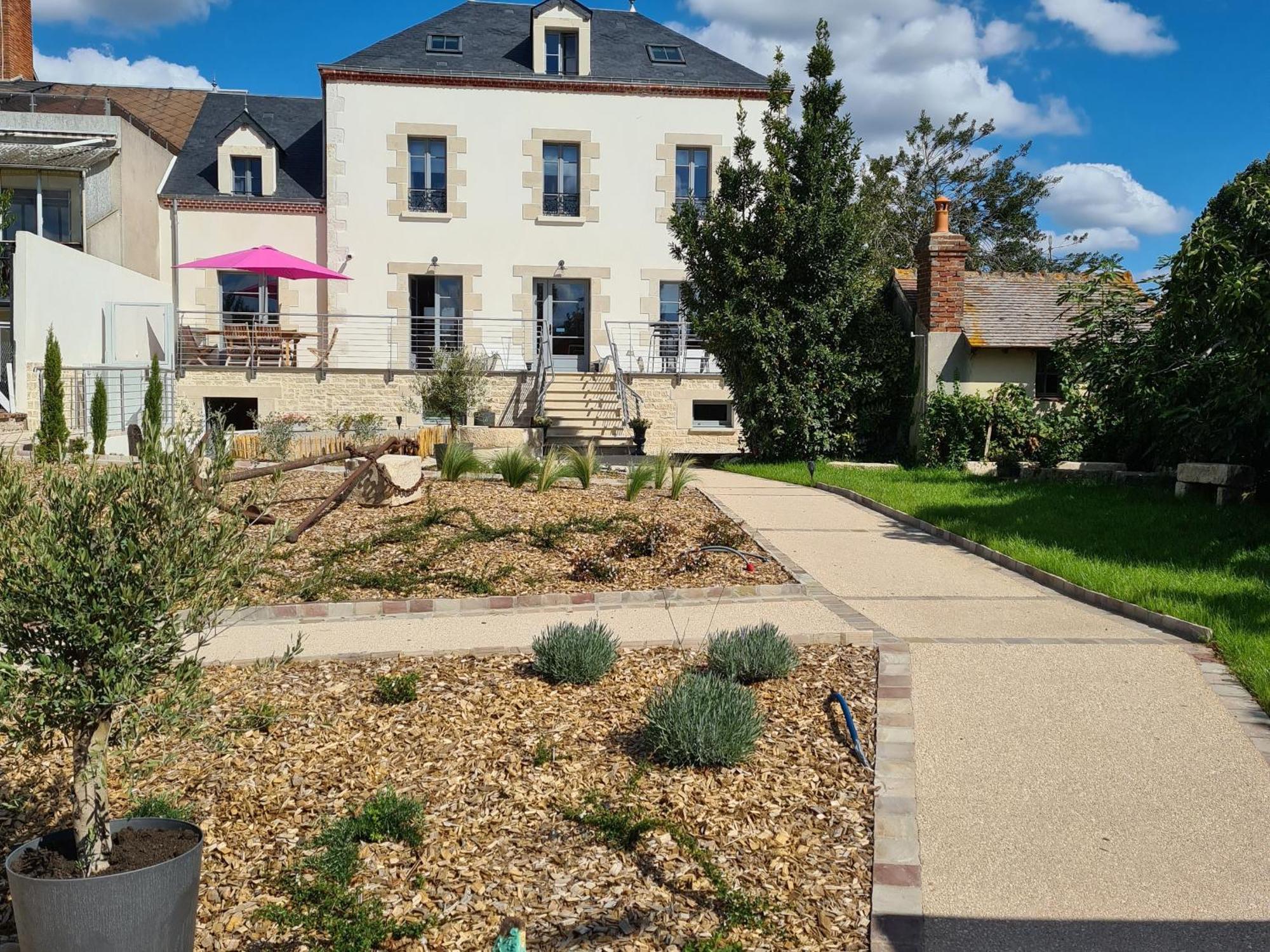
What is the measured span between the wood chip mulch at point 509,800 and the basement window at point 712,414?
642 inches

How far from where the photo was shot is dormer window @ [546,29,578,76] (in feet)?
75.2

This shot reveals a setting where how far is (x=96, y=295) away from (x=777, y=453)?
12788mm

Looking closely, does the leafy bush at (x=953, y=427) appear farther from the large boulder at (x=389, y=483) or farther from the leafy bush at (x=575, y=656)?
the leafy bush at (x=575, y=656)

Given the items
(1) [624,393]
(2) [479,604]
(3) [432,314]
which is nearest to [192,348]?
(3) [432,314]

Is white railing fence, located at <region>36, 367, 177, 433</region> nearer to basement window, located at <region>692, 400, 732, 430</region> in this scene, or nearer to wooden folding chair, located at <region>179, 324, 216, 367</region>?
wooden folding chair, located at <region>179, 324, 216, 367</region>

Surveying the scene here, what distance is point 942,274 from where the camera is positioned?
1579 cm

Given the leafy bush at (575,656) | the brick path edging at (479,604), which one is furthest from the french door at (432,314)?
the leafy bush at (575,656)

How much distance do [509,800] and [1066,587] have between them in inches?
203

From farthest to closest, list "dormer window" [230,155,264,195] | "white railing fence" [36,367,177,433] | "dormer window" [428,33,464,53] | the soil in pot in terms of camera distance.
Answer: "dormer window" [428,33,464,53] < "dormer window" [230,155,264,195] < "white railing fence" [36,367,177,433] < the soil in pot

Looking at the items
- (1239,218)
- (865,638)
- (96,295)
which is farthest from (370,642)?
(96,295)

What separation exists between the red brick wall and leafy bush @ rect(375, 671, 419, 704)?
12.7 metres

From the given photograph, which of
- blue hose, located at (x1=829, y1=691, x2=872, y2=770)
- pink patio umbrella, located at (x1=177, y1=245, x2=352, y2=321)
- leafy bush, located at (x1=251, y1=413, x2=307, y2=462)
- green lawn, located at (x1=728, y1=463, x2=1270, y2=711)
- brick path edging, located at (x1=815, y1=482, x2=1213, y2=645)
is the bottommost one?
blue hose, located at (x1=829, y1=691, x2=872, y2=770)

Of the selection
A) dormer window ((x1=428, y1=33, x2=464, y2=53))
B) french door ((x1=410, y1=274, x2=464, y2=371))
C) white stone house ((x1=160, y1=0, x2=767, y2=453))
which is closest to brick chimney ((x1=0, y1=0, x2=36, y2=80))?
white stone house ((x1=160, y1=0, x2=767, y2=453))

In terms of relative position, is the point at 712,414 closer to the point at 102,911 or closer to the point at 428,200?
the point at 428,200
